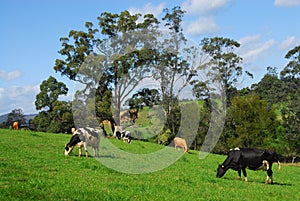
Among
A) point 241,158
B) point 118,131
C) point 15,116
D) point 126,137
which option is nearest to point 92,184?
point 241,158

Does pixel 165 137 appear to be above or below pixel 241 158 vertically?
above

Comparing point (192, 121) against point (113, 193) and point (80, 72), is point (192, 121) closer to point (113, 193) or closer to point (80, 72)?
point (80, 72)

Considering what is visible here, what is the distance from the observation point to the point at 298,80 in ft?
202

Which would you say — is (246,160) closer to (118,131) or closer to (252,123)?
(118,131)

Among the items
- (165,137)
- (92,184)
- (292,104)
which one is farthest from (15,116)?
(92,184)

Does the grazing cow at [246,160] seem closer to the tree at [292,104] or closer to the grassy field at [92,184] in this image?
the grassy field at [92,184]

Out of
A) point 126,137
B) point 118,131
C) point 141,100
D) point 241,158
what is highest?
point 141,100

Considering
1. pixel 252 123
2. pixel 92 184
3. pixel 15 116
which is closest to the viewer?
pixel 92 184

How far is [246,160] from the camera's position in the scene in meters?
19.0

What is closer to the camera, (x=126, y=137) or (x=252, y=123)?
(x=126, y=137)

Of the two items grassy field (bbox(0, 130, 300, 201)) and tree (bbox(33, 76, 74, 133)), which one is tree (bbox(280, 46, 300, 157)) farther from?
grassy field (bbox(0, 130, 300, 201))

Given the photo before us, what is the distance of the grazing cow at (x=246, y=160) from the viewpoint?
18719 mm

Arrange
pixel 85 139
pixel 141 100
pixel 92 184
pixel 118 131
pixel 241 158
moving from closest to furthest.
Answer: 1. pixel 92 184
2. pixel 241 158
3. pixel 85 139
4. pixel 118 131
5. pixel 141 100

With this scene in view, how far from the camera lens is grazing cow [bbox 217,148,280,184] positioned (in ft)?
61.4
